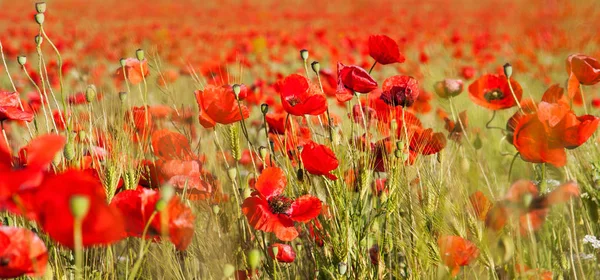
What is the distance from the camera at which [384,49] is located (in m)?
1.36

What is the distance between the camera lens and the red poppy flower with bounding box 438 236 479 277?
1.01 m

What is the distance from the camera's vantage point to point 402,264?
1.30 meters

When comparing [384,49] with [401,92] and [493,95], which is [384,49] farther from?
[493,95]

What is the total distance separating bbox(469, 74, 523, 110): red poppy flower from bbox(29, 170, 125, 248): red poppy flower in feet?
3.41

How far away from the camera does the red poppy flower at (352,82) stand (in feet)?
4.08

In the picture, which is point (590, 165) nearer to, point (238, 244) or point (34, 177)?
point (238, 244)

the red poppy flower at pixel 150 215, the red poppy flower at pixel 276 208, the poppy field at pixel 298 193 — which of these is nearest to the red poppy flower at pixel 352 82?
the poppy field at pixel 298 193

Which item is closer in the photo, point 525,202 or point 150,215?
point 525,202

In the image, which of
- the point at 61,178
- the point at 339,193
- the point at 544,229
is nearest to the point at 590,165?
the point at 544,229

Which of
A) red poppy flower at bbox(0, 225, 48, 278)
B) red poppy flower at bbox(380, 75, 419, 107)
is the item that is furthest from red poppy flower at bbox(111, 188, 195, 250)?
red poppy flower at bbox(380, 75, 419, 107)

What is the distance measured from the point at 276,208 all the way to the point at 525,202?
45cm

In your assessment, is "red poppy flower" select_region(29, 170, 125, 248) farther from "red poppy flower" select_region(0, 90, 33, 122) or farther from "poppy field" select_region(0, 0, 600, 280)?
"red poppy flower" select_region(0, 90, 33, 122)

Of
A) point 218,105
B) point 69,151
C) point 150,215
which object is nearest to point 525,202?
point 150,215

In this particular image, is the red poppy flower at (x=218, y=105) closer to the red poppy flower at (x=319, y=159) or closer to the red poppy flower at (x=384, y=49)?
the red poppy flower at (x=319, y=159)
